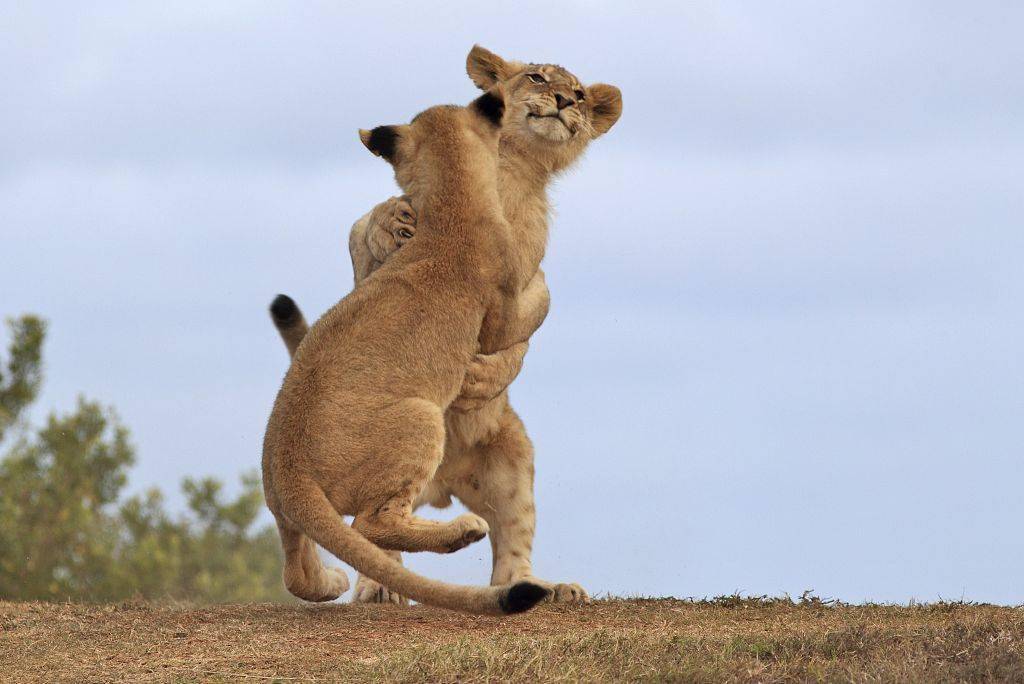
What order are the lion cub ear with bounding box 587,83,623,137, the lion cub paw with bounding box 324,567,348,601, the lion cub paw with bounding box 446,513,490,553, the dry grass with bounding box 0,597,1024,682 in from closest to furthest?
1. the dry grass with bounding box 0,597,1024,682
2. the lion cub paw with bounding box 446,513,490,553
3. the lion cub paw with bounding box 324,567,348,601
4. the lion cub ear with bounding box 587,83,623,137

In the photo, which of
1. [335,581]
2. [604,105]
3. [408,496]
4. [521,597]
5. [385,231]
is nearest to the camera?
[521,597]

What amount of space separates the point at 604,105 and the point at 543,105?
64 cm

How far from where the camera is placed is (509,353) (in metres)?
7.32

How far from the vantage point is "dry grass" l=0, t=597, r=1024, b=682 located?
18.0 feet

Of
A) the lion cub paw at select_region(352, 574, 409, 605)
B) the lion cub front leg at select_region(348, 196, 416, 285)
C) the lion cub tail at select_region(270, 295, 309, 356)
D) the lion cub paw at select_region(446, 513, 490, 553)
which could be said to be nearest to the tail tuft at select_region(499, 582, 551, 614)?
the lion cub paw at select_region(446, 513, 490, 553)

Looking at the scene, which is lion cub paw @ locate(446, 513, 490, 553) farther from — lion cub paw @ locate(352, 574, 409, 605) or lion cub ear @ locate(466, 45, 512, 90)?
lion cub ear @ locate(466, 45, 512, 90)

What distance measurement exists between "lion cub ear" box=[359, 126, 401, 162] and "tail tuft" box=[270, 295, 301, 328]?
106 centimetres

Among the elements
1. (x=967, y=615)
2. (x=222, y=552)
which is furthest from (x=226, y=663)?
(x=222, y=552)

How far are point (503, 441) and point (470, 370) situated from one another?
87cm

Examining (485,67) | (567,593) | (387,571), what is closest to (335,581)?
(387,571)

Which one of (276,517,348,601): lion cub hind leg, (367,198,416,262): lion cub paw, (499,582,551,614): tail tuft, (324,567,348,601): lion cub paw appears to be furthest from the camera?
(367,198,416,262): lion cub paw

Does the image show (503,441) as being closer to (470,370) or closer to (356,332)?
(470,370)

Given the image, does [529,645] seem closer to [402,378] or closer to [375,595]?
[402,378]

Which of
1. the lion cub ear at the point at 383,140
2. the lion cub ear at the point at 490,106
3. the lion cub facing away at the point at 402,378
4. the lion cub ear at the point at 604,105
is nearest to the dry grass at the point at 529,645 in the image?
the lion cub facing away at the point at 402,378
